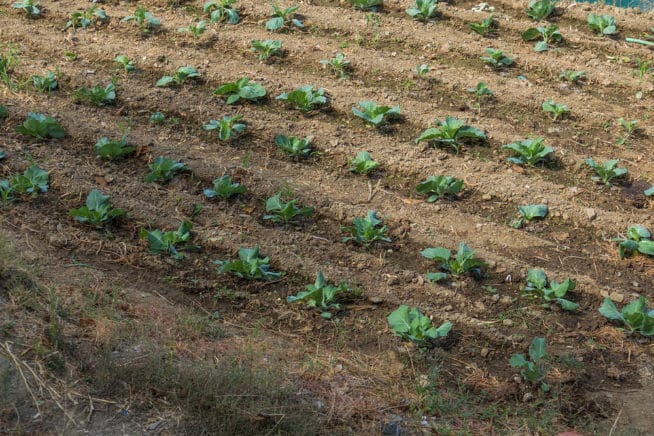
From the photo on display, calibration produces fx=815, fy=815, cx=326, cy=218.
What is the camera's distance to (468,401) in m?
3.49

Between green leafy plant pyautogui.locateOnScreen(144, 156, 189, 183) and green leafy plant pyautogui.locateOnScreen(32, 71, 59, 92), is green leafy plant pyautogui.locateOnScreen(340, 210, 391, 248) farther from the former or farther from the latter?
green leafy plant pyautogui.locateOnScreen(32, 71, 59, 92)

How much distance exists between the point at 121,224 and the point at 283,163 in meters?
1.11

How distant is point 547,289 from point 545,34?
9.24 ft

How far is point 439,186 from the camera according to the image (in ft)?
15.7

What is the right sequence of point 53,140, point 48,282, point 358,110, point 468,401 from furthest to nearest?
point 358,110, point 53,140, point 48,282, point 468,401

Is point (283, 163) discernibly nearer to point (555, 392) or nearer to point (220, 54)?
point (220, 54)

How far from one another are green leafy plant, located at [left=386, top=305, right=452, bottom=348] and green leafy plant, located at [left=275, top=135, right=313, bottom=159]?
157 centimetres

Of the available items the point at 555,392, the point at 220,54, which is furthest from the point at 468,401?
the point at 220,54

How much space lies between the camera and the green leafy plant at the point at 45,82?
553 cm

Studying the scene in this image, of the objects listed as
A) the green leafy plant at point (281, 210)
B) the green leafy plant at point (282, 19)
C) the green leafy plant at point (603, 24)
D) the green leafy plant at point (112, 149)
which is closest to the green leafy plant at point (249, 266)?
the green leafy plant at point (281, 210)

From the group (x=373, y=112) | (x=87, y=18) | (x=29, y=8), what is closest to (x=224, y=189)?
(x=373, y=112)

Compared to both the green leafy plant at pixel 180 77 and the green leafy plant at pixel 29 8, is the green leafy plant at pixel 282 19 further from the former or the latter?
the green leafy plant at pixel 29 8

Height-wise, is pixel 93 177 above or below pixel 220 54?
below

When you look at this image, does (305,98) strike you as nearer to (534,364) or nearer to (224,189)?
(224,189)
